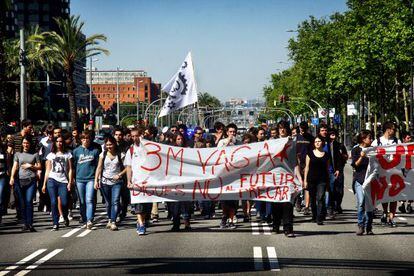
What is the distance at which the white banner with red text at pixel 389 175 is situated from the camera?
46.9ft

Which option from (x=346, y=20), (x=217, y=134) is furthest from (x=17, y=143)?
(x=346, y=20)

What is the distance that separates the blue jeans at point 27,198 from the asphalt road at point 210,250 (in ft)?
0.92

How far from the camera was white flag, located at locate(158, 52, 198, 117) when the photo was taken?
66.9ft

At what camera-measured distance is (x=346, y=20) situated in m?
59.6

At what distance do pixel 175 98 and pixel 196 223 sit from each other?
4.82 metres

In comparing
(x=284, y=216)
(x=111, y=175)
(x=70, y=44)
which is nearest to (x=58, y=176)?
(x=111, y=175)

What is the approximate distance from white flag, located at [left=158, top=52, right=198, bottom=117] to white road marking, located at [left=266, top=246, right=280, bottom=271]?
27.1 feet

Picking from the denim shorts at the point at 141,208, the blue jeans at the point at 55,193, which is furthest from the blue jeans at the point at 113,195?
the blue jeans at the point at 55,193

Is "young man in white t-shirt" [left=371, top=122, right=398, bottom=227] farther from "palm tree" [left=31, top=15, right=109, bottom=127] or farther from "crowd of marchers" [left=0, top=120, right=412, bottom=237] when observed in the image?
"palm tree" [left=31, top=15, right=109, bottom=127]

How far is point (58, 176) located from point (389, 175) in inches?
224

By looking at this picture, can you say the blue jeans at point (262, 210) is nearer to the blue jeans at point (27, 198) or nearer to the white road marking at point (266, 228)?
the white road marking at point (266, 228)

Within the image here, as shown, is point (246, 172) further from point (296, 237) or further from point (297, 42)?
point (297, 42)

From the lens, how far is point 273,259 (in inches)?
448

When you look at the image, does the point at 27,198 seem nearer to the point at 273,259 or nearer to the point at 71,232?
the point at 71,232
